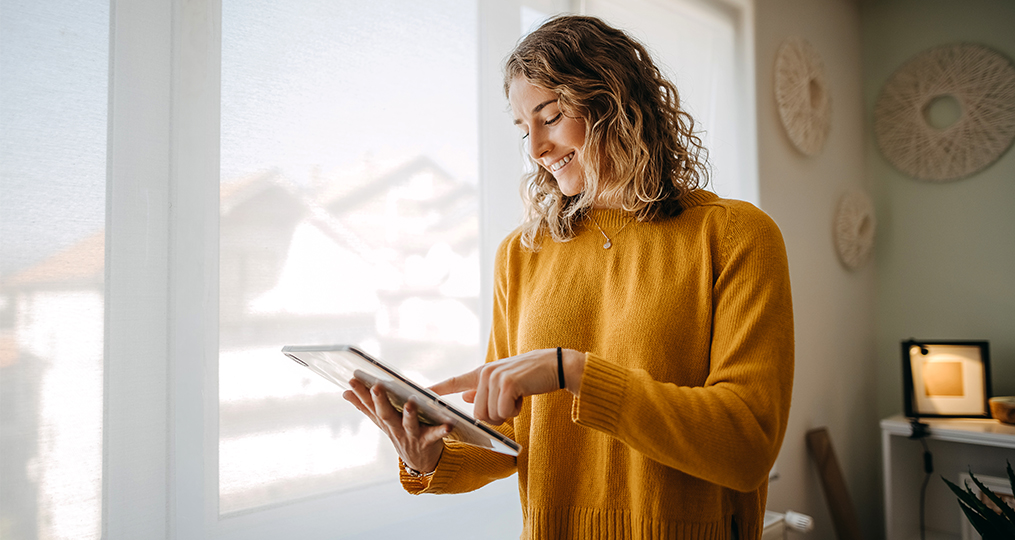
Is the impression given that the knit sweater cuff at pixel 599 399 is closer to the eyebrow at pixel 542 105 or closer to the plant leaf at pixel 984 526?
the eyebrow at pixel 542 105

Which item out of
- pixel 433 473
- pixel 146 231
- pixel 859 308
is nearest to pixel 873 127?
pixel 859 308

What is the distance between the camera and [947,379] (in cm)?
221

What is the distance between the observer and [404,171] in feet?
4.30

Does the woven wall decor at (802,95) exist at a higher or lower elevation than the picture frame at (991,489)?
higher

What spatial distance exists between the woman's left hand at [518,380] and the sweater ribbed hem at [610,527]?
0.29m

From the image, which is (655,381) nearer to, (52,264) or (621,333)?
(621,333)

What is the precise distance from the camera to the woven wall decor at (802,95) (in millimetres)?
2248

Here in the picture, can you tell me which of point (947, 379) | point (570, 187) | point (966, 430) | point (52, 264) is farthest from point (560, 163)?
point (947, 379)

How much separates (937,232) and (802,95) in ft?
2.83

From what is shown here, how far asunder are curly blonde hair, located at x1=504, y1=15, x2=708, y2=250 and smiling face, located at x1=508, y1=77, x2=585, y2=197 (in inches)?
0.5

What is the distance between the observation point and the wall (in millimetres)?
2197

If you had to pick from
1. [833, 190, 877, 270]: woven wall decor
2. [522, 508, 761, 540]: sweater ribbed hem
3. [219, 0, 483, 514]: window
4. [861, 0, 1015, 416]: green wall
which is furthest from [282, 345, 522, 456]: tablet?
[861, 0, 1015, 416]: green wall

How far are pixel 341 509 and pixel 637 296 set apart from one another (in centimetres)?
72

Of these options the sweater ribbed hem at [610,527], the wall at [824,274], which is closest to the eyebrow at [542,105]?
the sweater ribbed hem at [610,527]
